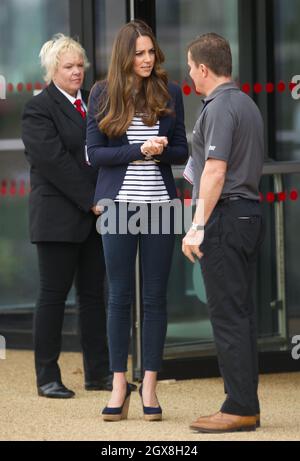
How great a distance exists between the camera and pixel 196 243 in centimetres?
489

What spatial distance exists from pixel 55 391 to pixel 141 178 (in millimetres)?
1344

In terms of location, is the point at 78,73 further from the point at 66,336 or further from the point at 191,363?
the point at 66,336

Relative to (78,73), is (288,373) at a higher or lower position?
lower

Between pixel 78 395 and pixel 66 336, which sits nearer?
pixel 78 395

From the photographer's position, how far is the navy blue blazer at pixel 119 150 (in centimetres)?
535

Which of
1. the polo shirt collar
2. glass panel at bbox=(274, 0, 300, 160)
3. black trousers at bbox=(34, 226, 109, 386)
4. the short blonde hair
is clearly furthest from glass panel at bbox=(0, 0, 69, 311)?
the polo shirt collar

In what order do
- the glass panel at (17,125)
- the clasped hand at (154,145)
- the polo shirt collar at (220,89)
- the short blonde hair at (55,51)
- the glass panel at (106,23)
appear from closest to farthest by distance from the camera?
1. the polo shirt collar at (220,89)
2. the clasped hand at (154,145)
3. the short blonde hair at (55,51)
4. the glass panel at (106,23)
5. the glass panel at (17,125)

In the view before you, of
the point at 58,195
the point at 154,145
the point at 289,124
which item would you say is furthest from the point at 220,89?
the point at 289,124

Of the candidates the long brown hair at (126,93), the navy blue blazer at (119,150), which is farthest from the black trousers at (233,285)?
the long brown hair at (126,93)

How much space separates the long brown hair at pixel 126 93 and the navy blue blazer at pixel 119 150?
0.05m

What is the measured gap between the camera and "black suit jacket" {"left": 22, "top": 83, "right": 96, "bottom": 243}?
20.1ft

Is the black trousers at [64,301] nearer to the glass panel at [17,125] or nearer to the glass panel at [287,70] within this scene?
the glass panel at [287,70]

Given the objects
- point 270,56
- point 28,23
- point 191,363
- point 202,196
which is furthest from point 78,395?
point 28,23

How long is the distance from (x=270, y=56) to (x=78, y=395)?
2213 mm
